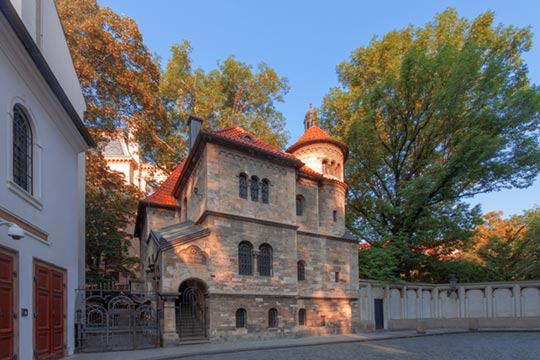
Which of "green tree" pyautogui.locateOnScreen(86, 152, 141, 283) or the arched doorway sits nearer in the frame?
the arched doorway

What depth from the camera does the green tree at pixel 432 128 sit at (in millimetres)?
22688

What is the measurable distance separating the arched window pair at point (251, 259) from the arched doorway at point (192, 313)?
1.88 metres

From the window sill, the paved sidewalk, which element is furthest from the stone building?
the window sill

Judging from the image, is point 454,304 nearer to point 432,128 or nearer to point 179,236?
point 432,128

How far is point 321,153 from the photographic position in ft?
71.9

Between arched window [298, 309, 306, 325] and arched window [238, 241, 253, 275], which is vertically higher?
arched window [238, 241, 253, 275]

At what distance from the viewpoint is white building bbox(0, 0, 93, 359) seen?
24.6 ft

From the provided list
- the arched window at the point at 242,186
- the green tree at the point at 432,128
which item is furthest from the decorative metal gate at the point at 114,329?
the green tree at the point at 432,128

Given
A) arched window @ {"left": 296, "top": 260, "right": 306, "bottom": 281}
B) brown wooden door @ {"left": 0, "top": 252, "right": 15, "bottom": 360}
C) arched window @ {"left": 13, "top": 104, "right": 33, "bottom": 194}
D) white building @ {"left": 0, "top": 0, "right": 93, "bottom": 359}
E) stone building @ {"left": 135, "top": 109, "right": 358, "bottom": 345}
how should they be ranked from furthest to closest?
arched window @ {"left": 296, "top": 260, "right": 306, "bottom": 281}, stone building @ {"left": 135, "top": 109, "right": 358, "bottom": 345}, arched window @ {"left": 13, "top": 104, "right": 33, "bottom": 194}, white building @ {"left": 0, "top": 0, "right": 93, "bottom": 359}, brown wooden door @ {"left": 0, "top": 252, "right": 15, "bottom": 360}

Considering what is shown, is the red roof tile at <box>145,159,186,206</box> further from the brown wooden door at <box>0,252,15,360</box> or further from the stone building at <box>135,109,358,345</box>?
the brown wooden door at <box>0,252,15,360</box>

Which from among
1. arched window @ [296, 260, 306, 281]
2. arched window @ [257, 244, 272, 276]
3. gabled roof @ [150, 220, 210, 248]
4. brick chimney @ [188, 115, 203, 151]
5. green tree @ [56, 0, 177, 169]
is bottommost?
arched window @ [296, 260, 306, 281]

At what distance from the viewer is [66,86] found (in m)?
14.4

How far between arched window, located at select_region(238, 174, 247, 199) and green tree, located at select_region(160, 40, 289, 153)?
13.5 m

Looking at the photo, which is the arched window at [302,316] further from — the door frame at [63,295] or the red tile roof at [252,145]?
the door frame at [63,295]
